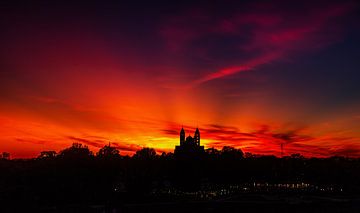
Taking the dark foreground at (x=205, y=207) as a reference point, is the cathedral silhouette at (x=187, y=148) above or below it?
above

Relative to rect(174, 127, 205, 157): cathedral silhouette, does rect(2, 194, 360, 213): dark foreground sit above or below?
below

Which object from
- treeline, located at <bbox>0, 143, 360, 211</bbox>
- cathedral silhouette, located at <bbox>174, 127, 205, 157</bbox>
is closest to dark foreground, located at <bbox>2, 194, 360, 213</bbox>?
treeline, located at <bbox>0, 143, 360, 211</bbox>

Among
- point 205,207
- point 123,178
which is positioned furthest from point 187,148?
point 205,207

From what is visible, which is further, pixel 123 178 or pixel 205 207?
pixel 123 178

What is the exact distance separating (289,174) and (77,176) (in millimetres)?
110749

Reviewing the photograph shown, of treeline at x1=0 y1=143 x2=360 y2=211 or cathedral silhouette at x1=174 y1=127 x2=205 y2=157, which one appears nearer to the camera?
treeline at x1=0 y1=143 x2=360 y2=211

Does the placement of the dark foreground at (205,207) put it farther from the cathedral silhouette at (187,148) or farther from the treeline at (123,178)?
the cathedral silhouette at (187,148)

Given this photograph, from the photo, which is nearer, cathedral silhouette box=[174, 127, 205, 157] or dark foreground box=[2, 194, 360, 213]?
dark foreground box=[2, 194, 360, 213]

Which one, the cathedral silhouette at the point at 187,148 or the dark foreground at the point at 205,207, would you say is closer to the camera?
the dark foreground at the point at 205,207

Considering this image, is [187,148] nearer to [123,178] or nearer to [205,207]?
[123,178]

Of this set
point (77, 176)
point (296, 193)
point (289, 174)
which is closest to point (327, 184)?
point (289, 174)

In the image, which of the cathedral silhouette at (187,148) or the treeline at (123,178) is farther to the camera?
the cathedral silhouette at (187,148)

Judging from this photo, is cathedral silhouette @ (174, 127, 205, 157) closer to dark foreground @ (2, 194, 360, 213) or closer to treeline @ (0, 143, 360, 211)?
treeline @ (0, 143, 360, 211)

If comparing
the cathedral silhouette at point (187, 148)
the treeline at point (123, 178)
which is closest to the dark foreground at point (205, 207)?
the treeline at point (123, 178)
